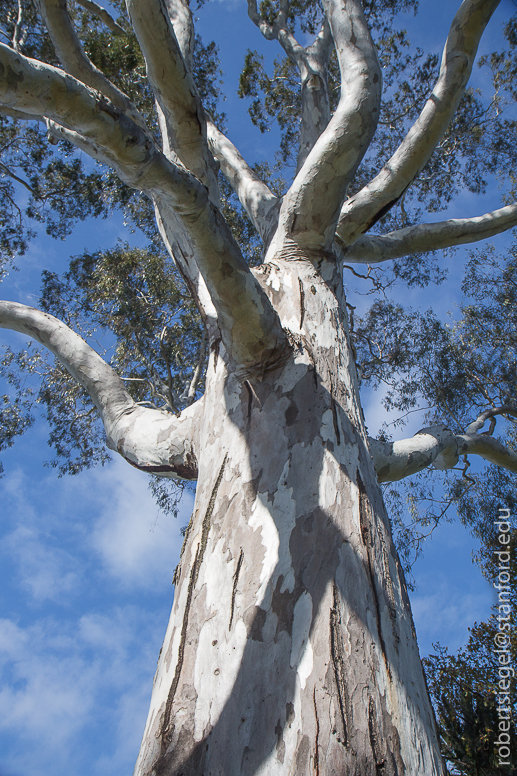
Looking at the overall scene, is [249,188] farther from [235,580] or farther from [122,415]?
[235,580]

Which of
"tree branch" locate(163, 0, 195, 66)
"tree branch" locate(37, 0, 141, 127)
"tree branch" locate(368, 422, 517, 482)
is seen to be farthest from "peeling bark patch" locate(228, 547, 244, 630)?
"tree branch" locate(163, 0, 195, 66)

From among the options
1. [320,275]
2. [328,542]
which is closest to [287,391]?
[328,542]

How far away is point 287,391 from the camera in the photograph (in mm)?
1631

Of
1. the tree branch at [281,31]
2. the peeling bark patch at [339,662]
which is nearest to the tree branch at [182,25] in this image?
the tree branch at [281,31]

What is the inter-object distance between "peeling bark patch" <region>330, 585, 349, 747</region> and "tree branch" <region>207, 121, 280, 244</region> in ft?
7.64

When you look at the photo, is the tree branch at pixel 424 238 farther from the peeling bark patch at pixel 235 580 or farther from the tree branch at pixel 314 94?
the peeling bark patch at pixel 235 580

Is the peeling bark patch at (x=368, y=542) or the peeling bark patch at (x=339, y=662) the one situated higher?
the peeling bark patch at (x=368, y=542)

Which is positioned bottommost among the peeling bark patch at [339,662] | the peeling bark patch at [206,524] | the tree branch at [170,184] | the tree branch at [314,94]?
the peeling bark patch at [339,662]

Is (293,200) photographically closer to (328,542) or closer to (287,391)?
(287,391)

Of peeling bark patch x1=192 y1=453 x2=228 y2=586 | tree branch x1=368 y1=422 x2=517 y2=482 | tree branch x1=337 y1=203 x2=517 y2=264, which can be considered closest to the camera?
peeling bark patch x1=192 y1=453 x2=228 y2=586

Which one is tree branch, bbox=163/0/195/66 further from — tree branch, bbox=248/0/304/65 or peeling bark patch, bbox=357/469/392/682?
peeling bark patch, bbox=357/469/392/682

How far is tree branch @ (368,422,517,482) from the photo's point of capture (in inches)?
106

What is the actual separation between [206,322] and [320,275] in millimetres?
557

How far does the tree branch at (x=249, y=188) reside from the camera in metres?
3.19
